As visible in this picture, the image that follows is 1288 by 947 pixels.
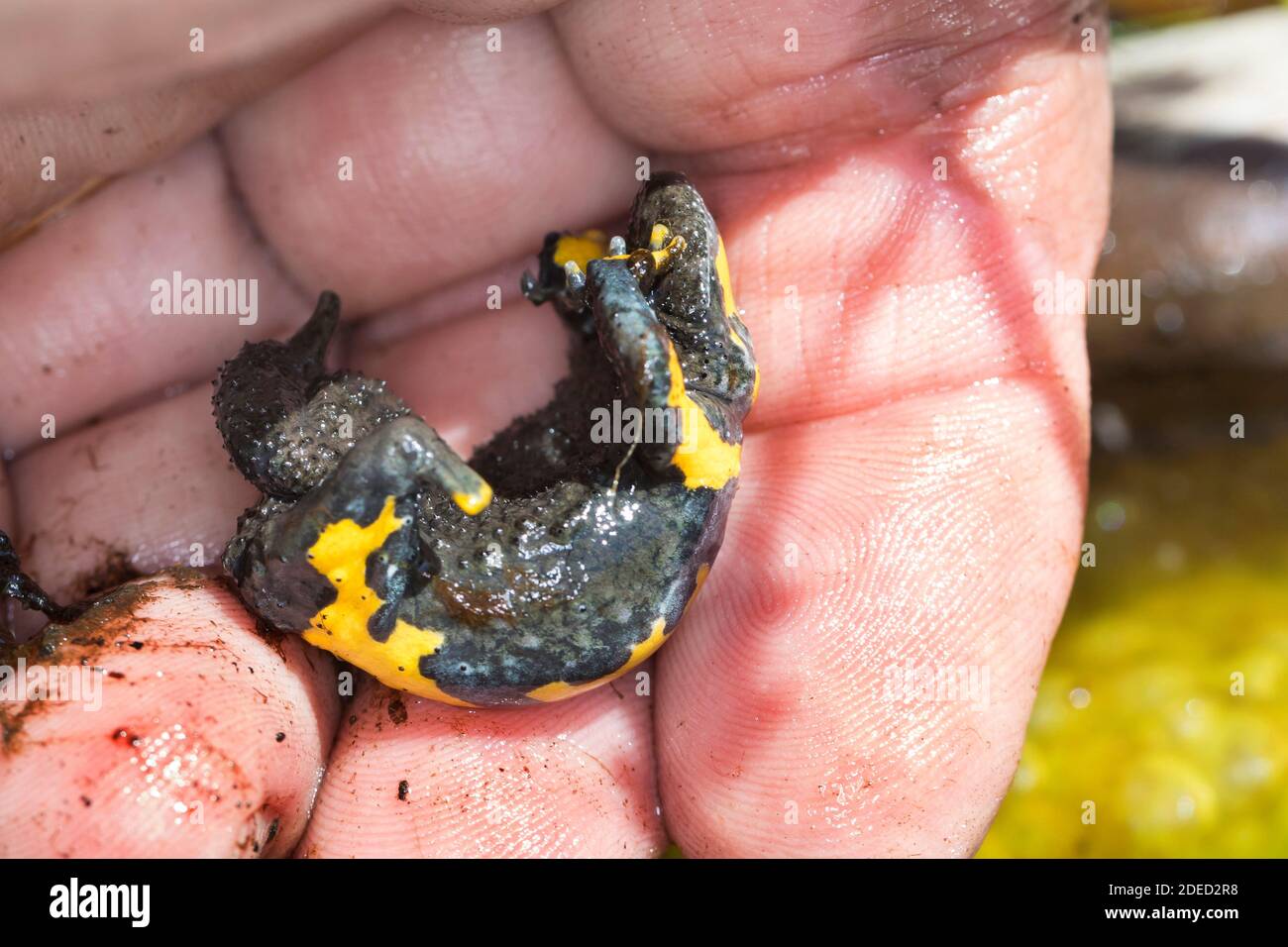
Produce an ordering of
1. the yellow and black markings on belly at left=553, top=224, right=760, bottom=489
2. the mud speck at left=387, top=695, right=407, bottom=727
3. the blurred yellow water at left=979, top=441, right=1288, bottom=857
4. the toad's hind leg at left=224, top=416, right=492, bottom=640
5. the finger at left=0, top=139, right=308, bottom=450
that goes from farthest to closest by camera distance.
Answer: the blurred yellow water at left=979, top=441, right=1288, bottom=857 → the finger at left=0, top=139, right=308, bottom=450 → the mud speck at left=387, top=695, right=407, bottom=727 → the yellow and black markings on belly at left=553, top=224, right=760, bottom=489 → the toad's hind leg at left=224, top=416, right=492, bottom=640

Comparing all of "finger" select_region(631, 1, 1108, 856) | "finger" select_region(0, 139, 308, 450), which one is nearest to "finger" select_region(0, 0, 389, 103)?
"finger" select_region(0, 139, 308, 450)

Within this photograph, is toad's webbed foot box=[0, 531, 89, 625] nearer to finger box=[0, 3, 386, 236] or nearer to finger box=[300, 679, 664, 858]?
finger box=[300, 679, 664, 858]

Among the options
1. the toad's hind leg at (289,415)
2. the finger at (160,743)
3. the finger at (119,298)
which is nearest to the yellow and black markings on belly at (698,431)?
the toad's hind leg at (289,415)

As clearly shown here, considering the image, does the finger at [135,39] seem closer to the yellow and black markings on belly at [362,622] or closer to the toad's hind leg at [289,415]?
the toad's hind leg at [289,415]

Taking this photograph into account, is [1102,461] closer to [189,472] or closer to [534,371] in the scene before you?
[534,371]
